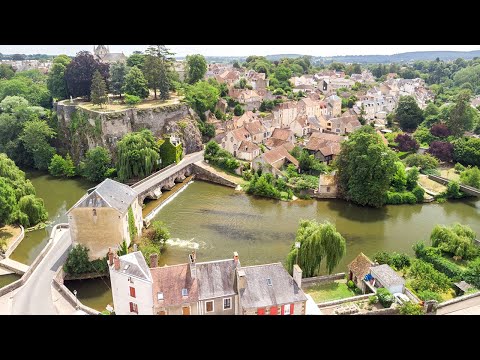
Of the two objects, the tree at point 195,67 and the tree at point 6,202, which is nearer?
the tree at point 6,202

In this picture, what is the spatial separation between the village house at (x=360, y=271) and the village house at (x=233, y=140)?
20879mm

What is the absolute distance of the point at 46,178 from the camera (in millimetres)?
36656

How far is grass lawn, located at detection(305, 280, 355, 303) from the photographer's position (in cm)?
1823

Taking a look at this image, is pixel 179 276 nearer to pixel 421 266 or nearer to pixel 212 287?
pixel 212 287

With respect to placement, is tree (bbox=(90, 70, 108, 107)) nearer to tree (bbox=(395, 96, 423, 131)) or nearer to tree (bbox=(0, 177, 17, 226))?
tree (bbox=(0, 177, 17, 226))

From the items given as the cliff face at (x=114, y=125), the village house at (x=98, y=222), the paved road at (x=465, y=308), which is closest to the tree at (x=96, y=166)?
the cliff face at (x=114, y=125)

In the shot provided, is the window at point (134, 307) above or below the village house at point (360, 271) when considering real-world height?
above

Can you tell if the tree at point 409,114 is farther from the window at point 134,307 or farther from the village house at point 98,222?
the window at point 134,307

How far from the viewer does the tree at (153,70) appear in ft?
141

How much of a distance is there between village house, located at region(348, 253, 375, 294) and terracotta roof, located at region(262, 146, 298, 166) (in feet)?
50.4

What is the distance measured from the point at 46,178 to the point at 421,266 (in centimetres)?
3211

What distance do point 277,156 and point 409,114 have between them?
25476mm

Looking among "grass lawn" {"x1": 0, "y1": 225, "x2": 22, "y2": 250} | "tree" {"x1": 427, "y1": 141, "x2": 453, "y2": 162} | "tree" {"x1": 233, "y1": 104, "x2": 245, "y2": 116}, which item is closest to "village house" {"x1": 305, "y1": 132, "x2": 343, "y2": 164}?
"tree" {"x1": 427, "y1": 141, "x2": 453, "y2": 162}
